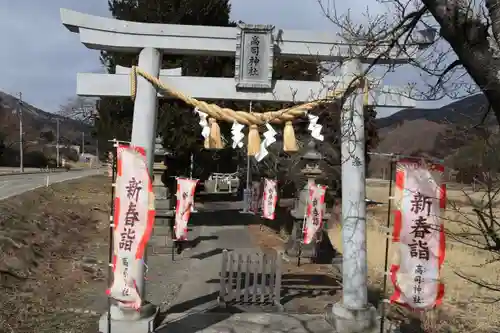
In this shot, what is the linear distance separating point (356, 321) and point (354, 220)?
1.38 m

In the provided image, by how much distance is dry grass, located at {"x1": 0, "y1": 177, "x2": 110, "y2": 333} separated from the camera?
22.1 ft

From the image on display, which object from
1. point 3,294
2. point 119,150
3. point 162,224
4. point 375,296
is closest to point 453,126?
point 119,150

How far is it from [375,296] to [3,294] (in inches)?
271

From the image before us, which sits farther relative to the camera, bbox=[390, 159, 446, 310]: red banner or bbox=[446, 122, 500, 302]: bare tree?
bbox=[390, 159, 446, 310]: red banner

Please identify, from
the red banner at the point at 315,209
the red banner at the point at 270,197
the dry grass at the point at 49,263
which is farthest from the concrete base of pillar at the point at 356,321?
the red banner at the point at 270,197

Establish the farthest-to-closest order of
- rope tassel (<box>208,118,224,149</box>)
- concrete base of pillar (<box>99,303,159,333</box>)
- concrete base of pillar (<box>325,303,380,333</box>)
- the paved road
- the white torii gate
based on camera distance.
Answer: the paved road < rope tassel (<box>208,118,224,149</box>) < concrete base of pillar (<box>325,303,380,333</box>) < the white torii gate < concrete base of pillar (<box>99,303,159,333</box>)

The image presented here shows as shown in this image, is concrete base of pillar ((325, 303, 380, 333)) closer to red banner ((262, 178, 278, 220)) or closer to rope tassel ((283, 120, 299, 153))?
rope tassel ((283, 120, 299, 153))

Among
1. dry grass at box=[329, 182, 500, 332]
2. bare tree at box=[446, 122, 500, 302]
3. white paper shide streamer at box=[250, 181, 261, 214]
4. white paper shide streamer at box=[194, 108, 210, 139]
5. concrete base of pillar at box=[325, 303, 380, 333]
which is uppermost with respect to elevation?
white paper shide streamer at box=[194, 108, 210, 139]

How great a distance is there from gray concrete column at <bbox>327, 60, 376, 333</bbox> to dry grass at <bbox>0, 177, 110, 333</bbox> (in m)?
3.76

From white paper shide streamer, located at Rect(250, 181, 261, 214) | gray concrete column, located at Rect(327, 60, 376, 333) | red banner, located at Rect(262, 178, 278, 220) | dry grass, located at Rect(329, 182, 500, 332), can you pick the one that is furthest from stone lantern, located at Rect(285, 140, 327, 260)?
white paper shide streamer, located at Rect(250, 181, 261, 214)

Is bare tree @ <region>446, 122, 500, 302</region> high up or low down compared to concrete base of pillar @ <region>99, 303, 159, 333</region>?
up

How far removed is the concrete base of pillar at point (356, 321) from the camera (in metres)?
6.01

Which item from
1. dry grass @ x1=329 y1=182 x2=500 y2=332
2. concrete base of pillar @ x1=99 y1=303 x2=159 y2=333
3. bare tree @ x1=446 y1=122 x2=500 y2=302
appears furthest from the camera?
dry grass @ x1=329 y1=182 x2=500 y2=332

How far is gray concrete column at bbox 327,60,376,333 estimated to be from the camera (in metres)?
6.08
